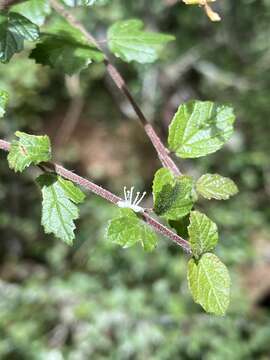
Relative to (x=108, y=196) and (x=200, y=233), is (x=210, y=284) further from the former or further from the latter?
(x=108, y=196)

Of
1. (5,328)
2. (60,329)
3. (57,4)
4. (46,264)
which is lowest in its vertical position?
(46,264)

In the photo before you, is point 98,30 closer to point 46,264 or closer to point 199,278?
point 46,264

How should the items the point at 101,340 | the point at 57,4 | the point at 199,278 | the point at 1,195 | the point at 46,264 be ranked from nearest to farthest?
1. the point at 199,278
2. the point at 57,4
3. the point at 101,340
4. the point at 1,195
5. the point at 46,264

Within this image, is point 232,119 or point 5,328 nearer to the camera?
point 232,119

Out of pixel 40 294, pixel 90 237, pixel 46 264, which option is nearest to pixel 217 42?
pixel 90 237

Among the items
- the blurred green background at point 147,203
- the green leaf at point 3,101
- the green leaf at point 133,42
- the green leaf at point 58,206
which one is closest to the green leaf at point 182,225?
the green leaf at point 58,206

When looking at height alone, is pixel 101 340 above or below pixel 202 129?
below
